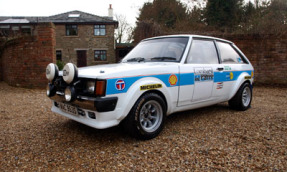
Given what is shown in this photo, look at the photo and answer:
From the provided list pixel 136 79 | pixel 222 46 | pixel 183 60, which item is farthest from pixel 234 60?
pixel 136 79

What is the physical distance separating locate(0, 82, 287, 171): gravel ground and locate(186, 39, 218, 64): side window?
110cm

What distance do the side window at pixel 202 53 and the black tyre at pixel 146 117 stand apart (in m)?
0.99

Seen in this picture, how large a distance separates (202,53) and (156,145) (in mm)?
1952

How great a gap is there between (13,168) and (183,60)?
2658 millimetres

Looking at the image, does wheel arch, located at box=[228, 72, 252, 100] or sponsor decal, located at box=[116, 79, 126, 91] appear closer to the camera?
sponsor decal, located at box=[116, 79, 126, 91]

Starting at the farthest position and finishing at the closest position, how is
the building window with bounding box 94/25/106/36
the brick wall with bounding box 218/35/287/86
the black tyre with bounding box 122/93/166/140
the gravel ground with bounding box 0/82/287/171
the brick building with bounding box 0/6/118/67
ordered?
the building window with bounding box 94/25/106/36, the brick building with bounding box 0/6/118/67, the brick wall with bounding box 218/35/287/86, the black tyre with bounding box 122/93/166/140, the gravel ground with bounding box 0/82/287/171

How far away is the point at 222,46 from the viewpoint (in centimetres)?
414

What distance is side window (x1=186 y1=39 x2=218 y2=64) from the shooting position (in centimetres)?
344

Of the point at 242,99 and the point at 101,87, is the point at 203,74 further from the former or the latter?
the point at 101,87

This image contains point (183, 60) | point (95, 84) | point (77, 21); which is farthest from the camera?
point (77, 21)

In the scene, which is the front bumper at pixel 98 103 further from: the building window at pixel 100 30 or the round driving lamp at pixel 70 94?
the building window at pixel 100 30

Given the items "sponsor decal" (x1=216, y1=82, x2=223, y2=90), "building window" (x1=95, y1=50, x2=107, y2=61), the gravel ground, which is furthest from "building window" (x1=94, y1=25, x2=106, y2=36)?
"sponsor decal" (x1=216, y1=82, x2=223, y2=90)

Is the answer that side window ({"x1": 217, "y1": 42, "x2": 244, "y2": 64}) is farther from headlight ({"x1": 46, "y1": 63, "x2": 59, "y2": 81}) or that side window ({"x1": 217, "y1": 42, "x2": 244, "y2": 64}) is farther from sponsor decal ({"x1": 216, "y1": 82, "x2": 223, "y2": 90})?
headlight ({"x1": 46, "y1": 63, "x2": 59, "y2": 81})

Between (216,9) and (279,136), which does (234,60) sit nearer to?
(279,136)
